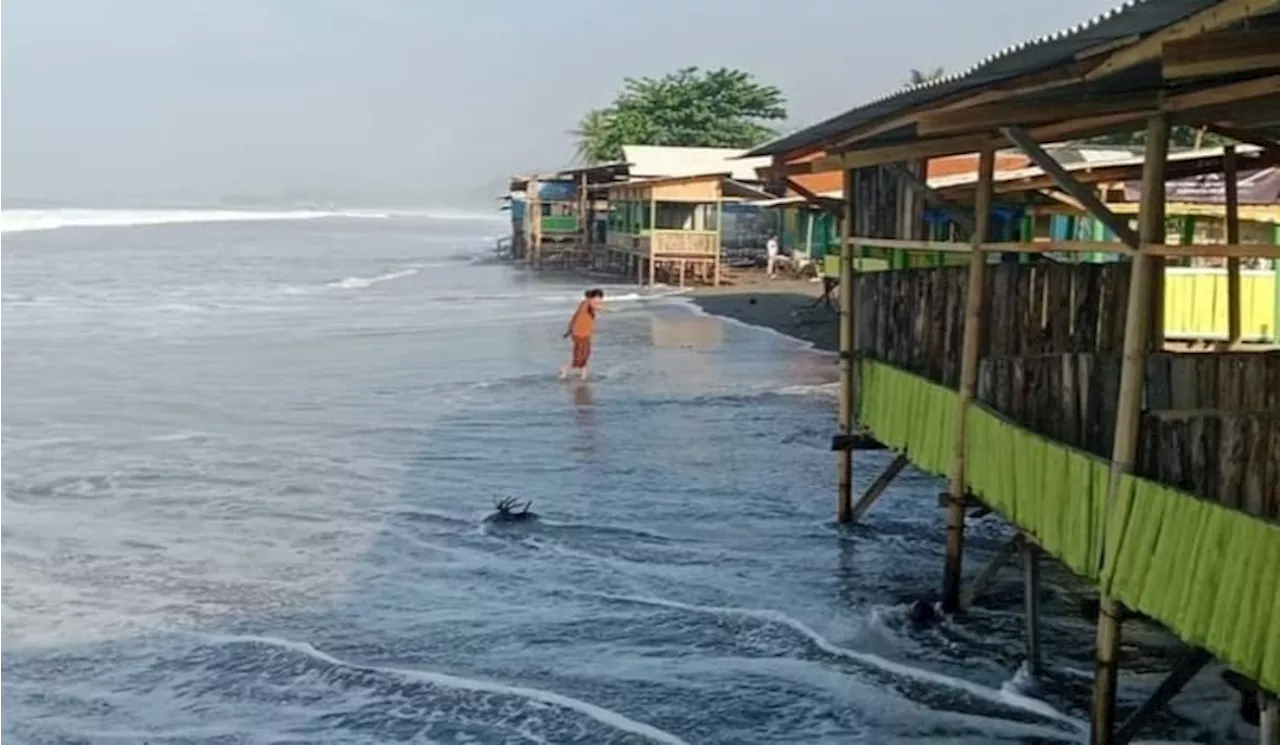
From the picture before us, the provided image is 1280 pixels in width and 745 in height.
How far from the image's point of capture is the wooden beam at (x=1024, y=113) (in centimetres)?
667

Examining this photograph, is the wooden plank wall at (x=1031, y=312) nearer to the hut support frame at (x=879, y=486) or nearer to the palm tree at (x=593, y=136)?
the hut support frame at (x=879, y=486)

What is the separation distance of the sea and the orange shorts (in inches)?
17.7

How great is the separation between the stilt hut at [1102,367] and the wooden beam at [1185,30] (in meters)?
0.01

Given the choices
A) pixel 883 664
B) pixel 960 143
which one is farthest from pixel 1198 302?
pixel 883 664

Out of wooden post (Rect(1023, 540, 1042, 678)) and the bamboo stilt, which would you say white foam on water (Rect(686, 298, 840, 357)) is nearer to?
wooden post (Rect(1023, 540, 1042, 678))

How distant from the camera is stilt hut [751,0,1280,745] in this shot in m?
5.40

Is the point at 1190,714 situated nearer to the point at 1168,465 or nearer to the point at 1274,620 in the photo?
the point at 1168,465

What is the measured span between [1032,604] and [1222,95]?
11.4 ft

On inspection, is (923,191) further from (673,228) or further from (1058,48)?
(673,228)

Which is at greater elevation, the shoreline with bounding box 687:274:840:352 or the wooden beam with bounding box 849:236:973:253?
the wooden beam with bounding box 849:236:973:253

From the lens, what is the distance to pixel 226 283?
47.2 metres

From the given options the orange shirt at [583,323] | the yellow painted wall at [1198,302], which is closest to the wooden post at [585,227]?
the orange shirt at [583,323]

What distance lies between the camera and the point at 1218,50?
4.82m

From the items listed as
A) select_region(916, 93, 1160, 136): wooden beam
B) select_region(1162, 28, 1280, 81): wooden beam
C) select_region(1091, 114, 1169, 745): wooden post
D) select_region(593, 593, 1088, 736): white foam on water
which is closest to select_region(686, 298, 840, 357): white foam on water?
select_region(593, 593, 1088, 736): white foam on water
